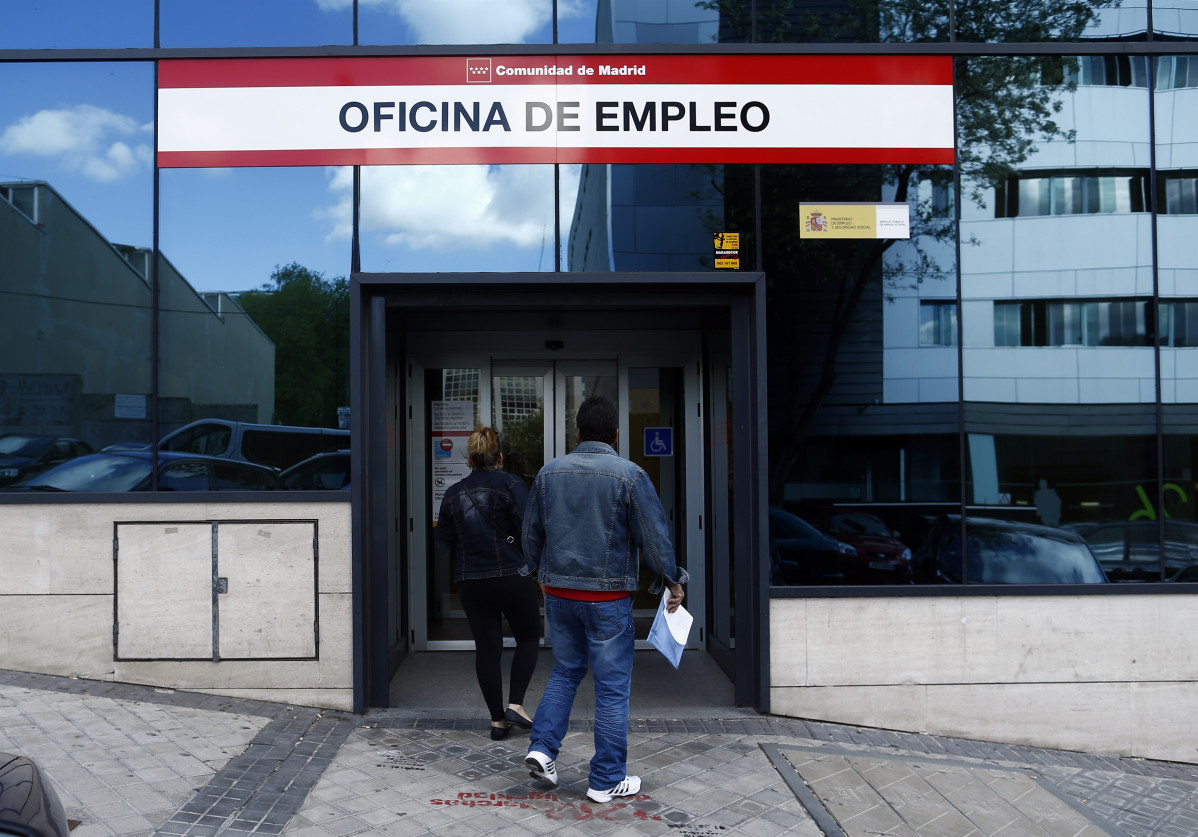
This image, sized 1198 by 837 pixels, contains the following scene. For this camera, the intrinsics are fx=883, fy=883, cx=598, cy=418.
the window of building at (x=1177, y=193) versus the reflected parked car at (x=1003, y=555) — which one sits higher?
the window of building at (x=1177, y=193)

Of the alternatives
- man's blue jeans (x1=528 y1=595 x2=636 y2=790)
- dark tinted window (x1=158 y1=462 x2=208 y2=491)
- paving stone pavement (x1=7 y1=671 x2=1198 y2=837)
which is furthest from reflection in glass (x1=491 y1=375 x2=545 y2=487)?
man's blue jeans (x1=528 y1=595 x2=636 y2=790)

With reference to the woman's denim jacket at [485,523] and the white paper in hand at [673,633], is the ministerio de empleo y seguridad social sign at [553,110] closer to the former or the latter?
the woman's denim jacket at [485,523]

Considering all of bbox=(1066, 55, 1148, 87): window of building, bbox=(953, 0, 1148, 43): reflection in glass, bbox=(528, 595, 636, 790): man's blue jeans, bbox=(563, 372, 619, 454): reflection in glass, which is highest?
bbox=(953, 0, 1148, 43): reflection in glass

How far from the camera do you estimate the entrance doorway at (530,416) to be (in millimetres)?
7531

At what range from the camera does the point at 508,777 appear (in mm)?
4566

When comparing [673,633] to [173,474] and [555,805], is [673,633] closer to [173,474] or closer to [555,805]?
[555,805]

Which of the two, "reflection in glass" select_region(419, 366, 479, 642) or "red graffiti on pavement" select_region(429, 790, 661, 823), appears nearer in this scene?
"red graffiti on pavement" select_region(429, 790, 661, 823)

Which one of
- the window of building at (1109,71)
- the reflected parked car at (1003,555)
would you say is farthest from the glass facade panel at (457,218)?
the window of building at (1109,71)

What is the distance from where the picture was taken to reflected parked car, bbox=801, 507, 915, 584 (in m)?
5.80

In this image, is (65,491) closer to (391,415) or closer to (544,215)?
(391,415)

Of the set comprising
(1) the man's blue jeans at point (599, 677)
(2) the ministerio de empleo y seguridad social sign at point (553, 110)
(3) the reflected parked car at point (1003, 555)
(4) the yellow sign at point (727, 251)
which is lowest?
(1) the man's blue jeans at point (599, 677)

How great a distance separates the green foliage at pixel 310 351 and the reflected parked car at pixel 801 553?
116 inches

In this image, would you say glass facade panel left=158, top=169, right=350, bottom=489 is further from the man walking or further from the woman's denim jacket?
the man walking

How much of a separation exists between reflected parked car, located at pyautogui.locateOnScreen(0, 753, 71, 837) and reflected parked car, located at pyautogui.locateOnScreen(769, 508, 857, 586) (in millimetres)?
4206
